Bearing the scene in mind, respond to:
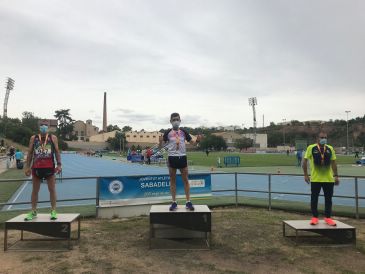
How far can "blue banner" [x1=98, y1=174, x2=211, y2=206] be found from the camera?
411 inches

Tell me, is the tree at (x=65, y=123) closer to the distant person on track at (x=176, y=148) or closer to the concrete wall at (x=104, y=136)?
the concrete wall at (x=104, y=136)

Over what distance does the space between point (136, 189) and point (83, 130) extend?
564 ft

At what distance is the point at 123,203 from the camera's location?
34.5 ft

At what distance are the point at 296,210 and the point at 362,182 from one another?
7825 millimetres

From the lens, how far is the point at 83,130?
177m

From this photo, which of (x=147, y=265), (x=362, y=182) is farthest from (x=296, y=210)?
(x=362, y=182)

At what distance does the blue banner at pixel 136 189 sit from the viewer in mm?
10430

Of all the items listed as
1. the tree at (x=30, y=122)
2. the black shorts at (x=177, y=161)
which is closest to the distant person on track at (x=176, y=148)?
the black shorts at (x=177, y=161)

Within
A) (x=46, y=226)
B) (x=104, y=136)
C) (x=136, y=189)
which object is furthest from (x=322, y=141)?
(x=104, y=136)

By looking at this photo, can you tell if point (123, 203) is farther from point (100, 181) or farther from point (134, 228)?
point (134, 228)

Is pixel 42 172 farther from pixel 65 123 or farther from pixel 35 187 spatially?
pixel 65 123

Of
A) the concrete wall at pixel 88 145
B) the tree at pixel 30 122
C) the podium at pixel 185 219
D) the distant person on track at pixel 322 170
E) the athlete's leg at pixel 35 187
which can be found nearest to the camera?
the podium at pixel 185 219

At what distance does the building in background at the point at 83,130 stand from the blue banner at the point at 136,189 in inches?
6407

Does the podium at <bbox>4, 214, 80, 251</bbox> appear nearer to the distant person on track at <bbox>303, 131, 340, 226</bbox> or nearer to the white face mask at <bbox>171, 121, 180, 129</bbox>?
the white face mask at <bbox>171, 121, 180, 129</bbox>
